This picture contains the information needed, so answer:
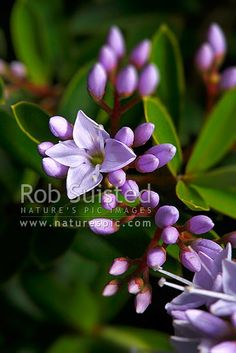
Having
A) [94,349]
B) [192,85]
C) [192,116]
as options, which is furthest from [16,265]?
[192,85]

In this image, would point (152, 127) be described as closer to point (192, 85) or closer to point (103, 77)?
point (103, 77)

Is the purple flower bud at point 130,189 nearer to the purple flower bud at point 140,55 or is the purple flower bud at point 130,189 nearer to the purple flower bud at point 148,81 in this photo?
the purple flower bud at point 148,81

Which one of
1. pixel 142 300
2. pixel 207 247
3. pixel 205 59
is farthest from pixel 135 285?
pixel 205 59

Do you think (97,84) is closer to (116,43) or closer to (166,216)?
(166,216)

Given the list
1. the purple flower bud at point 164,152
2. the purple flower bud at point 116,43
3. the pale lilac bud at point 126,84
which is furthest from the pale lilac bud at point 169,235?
the purple flower bud at point 116,43

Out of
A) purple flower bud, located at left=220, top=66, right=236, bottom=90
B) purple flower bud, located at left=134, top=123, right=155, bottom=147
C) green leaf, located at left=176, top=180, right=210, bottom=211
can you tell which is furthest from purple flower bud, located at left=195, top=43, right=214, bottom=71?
purple flower bud, located at left=134, top=123, right=155, bottom=147

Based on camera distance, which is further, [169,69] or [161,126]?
[169,69]
